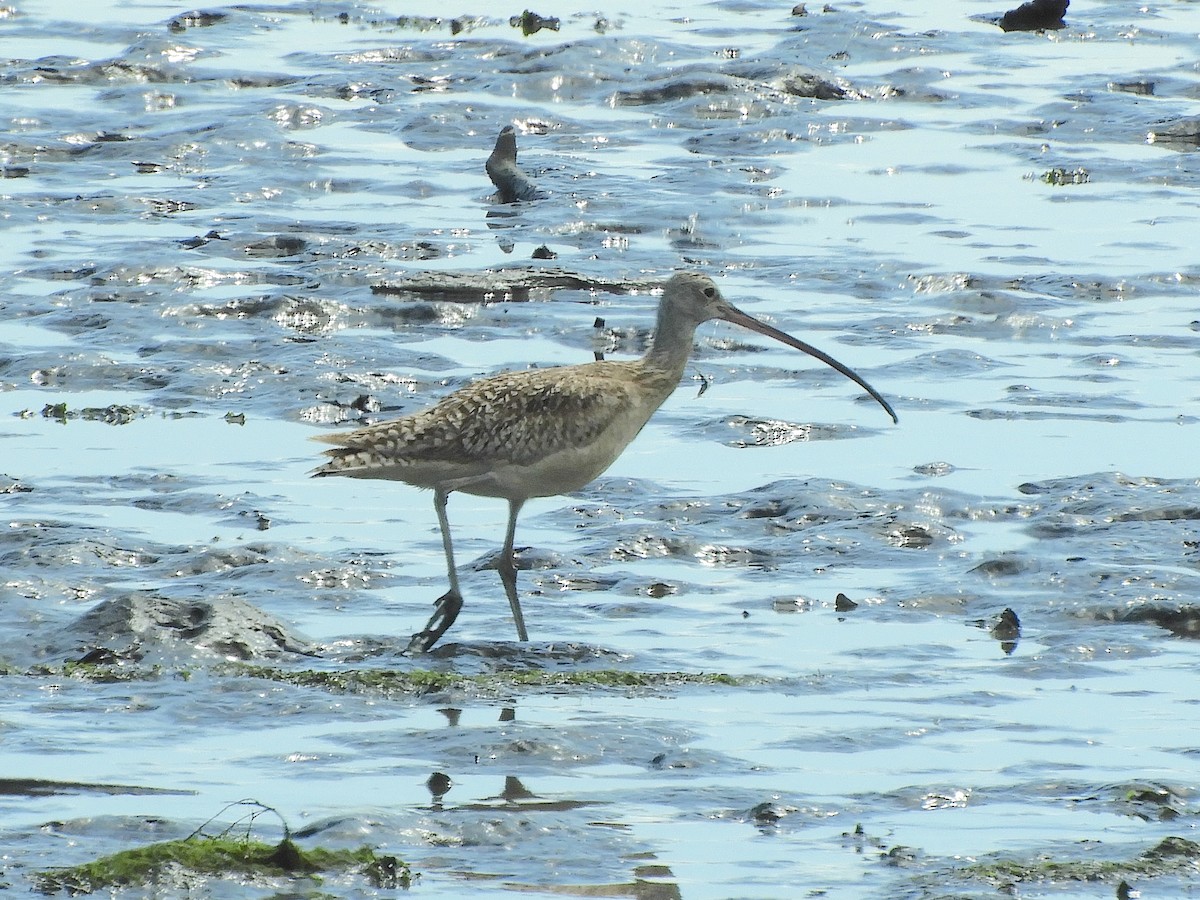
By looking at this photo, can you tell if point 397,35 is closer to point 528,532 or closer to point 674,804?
point 528,532

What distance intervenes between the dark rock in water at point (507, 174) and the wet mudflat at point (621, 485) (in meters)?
0.30

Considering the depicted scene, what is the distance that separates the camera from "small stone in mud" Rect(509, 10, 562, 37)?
23.6 metres

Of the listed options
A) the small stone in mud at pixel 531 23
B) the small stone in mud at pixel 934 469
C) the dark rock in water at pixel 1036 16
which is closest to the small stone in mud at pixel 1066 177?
the dark rock in water at pixel 1036 16

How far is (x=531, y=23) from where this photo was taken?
2367 cm

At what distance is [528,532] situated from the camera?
10.2 metres

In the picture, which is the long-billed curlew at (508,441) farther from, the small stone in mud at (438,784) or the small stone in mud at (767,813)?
the small stone in mud at (767,813)

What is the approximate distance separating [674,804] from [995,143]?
13.5 m

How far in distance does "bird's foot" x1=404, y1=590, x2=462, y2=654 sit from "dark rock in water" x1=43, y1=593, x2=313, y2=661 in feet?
1.33

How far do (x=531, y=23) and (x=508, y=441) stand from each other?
49.9 feet

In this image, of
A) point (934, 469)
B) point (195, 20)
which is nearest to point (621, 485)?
point (934, 469)

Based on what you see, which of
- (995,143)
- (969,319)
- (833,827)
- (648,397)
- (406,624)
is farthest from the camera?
(995,143)

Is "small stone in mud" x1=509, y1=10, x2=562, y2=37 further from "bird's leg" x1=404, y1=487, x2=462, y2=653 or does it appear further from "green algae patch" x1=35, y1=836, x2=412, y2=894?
"green algae patch" x1=35, y1=836, x2=412, y2=894

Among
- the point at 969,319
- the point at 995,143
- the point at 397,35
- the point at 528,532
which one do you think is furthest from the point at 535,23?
the point at 528,532

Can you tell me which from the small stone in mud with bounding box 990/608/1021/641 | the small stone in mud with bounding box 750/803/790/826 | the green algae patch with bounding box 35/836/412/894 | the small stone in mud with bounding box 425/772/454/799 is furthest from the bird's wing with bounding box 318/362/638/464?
the green algae patch with bounding box 35/836/412/894
